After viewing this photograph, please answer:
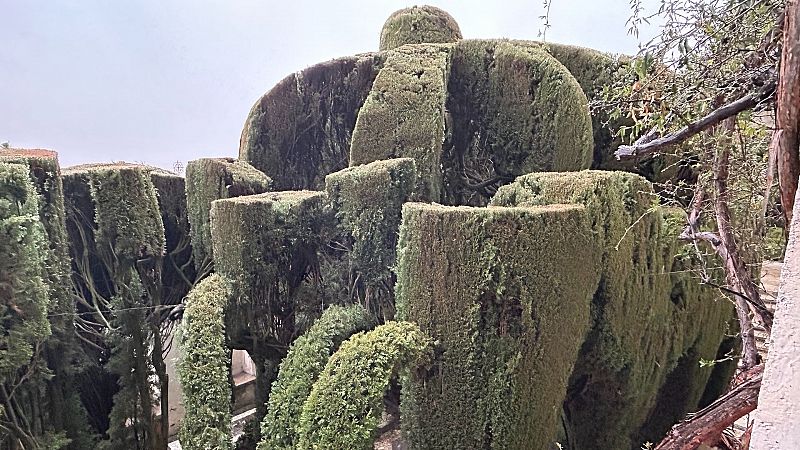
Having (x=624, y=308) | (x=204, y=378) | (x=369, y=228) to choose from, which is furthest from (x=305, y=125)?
(x=624, y=308)

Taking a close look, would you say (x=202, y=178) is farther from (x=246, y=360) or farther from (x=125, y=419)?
(x=246, y=360)

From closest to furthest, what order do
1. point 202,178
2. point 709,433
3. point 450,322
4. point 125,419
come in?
point 709,433 → point 450,322 → point 125,419 → point 202,178

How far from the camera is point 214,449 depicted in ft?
14.5

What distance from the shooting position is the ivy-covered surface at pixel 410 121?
621cm

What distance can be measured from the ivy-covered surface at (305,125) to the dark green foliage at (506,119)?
73.0 inches

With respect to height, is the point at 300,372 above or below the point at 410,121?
below

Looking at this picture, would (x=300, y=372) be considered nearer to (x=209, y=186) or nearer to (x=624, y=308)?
(x=624, y=308)

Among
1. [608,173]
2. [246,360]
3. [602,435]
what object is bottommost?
[246,360]

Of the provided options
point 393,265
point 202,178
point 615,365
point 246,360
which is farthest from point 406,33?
point 246,360

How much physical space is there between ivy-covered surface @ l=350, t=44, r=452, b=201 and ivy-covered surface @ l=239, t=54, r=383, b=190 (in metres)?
1.33

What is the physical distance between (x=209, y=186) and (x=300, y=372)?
3.53m

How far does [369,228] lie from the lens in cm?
521

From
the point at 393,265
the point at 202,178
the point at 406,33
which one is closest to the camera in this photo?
the point at 393,265

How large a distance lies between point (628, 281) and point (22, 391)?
20.9 feet
